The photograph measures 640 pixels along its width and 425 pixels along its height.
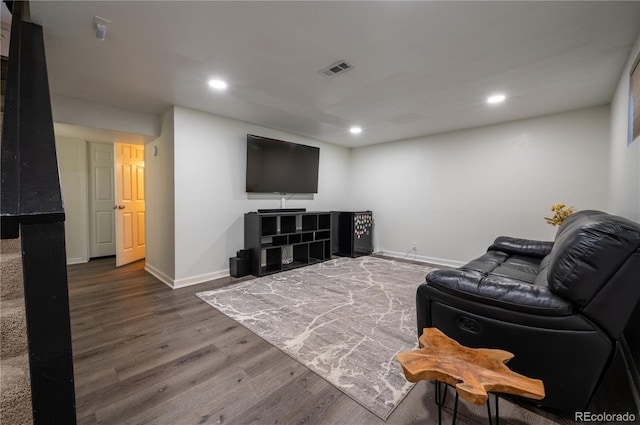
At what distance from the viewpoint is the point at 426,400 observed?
1561 millimetres

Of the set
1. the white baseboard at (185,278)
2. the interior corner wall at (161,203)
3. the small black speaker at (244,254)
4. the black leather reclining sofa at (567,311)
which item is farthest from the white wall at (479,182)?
the interior corner wall at (161,203)

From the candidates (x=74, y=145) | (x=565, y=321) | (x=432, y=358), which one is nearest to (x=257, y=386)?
(x=432, y=358)

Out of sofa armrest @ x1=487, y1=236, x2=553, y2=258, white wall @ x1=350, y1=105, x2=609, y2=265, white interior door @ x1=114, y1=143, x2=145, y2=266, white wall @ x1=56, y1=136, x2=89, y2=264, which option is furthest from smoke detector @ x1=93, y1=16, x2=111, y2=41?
white wall @ x1=350, y1=105, x2=609, y2=265

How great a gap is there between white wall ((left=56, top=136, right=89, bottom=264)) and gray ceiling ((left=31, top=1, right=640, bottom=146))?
6.92 feet

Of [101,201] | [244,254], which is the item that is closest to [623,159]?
[244,254]

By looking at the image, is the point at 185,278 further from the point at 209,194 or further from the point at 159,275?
the point at 209,194

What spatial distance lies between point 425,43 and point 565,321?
1.94m

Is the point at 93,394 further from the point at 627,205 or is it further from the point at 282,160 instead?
the point at 627,205

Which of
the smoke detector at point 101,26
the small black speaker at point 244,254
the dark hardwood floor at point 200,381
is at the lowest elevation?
the dark hardwood floor at point 200,381

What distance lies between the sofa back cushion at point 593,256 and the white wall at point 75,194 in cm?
625

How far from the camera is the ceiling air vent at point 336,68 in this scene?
7.77ft

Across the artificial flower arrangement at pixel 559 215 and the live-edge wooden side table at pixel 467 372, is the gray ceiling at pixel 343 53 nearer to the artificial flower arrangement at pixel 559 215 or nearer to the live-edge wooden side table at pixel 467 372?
the artificial flower arrangement at pixel 559 215

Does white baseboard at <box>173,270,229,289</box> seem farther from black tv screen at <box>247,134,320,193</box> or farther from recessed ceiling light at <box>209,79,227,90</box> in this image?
recessed ceiling light at <box>209,79,227,90</box>

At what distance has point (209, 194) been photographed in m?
3.79
